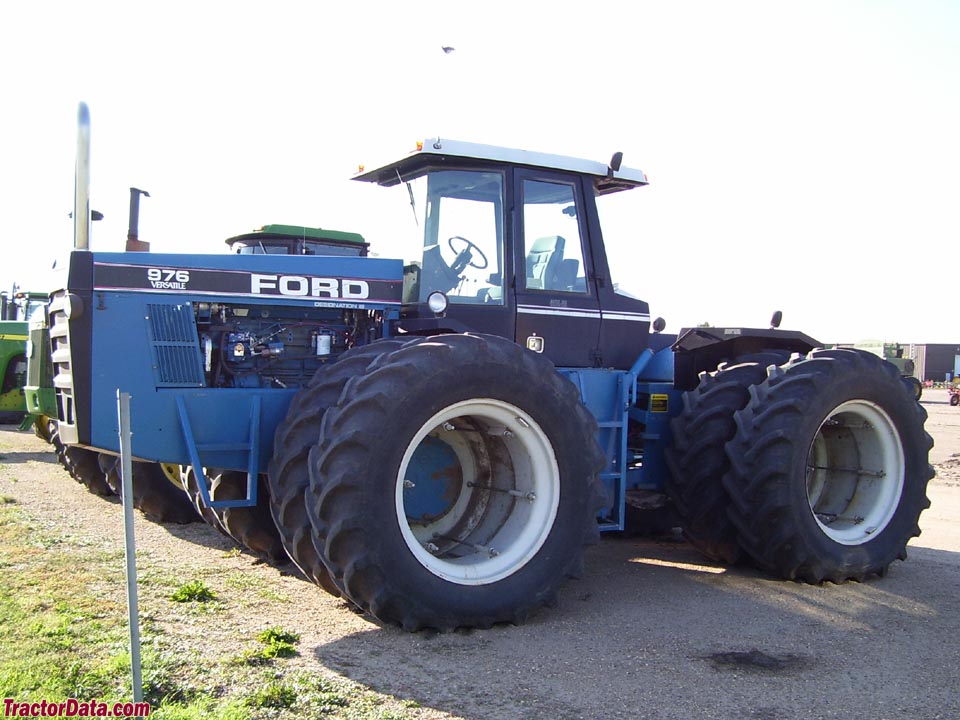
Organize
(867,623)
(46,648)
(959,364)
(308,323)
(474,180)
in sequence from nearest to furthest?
(46,648), (867,623), (308,323), (474,180), (959,364)

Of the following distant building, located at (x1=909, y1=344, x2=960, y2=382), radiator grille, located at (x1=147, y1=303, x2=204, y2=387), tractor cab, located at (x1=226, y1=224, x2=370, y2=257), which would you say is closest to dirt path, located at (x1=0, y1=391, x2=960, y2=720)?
radiator grille, located at (x1=147, y1=303, x2=204, y2=387)

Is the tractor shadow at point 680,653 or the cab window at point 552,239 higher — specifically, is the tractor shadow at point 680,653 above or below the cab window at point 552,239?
below

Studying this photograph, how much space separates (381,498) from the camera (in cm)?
495

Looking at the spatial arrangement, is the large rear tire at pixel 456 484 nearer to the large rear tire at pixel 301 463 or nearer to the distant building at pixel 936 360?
the large rear tire at pixel 301 463

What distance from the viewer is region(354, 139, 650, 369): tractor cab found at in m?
6.47

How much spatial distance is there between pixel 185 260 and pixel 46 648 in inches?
95.0

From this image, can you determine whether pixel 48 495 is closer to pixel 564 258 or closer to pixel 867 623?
pixel 564 258

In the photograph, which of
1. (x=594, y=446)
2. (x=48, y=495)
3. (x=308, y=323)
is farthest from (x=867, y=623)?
(x=48, y=495)

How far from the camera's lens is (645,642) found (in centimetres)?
508

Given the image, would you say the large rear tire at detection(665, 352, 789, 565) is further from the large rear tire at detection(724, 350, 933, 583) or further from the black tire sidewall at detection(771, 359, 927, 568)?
the black tire sidewall at detection(771, 359, 927, 568)

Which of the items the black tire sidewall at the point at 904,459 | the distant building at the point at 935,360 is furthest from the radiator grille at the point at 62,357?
the distant building at the point at 935,360

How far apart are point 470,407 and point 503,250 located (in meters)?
1.56

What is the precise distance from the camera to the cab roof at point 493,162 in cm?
639

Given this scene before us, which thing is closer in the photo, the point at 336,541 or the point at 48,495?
the point at 336,541
